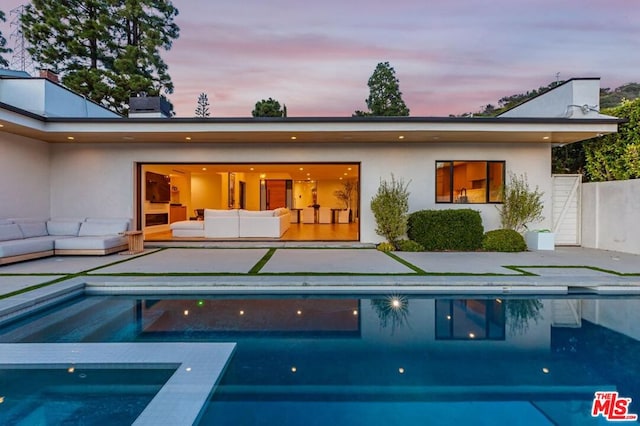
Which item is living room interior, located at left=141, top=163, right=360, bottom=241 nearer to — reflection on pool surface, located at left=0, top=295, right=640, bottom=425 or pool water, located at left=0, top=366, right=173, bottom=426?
reflection on pool surface, located at left=0, top=295, right=640, bottom=425

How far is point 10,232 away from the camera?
7.47 metres

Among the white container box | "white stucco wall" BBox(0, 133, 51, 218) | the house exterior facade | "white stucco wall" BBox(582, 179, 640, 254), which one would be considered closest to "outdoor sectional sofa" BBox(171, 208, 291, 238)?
the house exterior facade

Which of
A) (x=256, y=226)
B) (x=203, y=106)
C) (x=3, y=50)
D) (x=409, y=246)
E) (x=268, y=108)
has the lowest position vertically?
(x=409, y=246)

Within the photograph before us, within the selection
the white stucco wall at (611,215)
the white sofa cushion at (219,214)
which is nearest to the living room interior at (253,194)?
the white sofa cushion at (219,214)

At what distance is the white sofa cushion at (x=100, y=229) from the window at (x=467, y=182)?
8823 mm

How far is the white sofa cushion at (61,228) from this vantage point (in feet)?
27.7

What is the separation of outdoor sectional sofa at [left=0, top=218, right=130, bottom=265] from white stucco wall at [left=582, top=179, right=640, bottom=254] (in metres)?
12.7

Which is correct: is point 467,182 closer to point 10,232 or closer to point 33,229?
point 33,229

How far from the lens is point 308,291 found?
17.3 feet

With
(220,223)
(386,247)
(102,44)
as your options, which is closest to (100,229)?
(220,223)

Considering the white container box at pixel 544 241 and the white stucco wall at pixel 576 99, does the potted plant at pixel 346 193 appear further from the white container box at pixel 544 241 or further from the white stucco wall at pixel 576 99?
the white container box at pixel 544 241

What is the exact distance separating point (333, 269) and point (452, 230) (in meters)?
4.10

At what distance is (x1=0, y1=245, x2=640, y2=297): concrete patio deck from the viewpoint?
5.38 m

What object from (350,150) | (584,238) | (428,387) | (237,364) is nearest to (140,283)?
(237,364)
